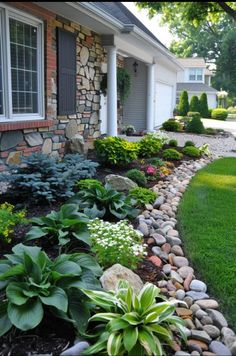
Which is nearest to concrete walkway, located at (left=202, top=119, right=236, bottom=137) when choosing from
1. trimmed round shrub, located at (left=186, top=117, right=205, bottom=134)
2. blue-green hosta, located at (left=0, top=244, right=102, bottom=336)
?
trimmed round shrub, located at (left=186, top=117, right=205, bottom=134)

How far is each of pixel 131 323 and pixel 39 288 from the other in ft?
2.05

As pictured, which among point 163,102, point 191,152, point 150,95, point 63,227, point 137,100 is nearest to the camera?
point 63,227

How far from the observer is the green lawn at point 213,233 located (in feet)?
10.9

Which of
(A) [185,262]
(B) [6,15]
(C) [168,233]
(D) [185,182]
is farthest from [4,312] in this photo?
(D) [185,182]

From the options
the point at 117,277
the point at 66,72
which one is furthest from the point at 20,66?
the point at 117,277

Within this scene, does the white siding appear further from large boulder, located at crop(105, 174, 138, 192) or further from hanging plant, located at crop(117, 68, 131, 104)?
large boulder, located at crop(105, 174, 138, 192)

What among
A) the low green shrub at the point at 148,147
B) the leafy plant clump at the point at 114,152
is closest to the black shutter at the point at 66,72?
the leafy plant clump at the point at 114,152

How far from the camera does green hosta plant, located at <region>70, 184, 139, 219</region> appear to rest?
4.47 m

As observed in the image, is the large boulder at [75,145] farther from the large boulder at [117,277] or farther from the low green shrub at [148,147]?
the large boulder at [117,277]

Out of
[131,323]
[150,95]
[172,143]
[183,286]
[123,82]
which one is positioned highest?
[123,82]

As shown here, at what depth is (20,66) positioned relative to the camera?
6.21 metres

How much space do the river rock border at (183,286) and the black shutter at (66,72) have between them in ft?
9.26

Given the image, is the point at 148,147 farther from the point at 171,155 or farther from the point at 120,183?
the point at 120,183

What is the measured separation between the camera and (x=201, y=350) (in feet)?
8.30
